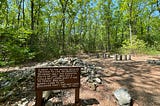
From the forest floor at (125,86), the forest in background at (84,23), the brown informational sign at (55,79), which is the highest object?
the forest in background at (84,23)

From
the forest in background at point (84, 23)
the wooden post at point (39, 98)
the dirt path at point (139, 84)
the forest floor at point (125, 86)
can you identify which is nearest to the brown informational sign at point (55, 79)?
the wooden post at point (39, 98)

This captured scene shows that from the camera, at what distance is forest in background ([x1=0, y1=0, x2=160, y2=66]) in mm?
20891

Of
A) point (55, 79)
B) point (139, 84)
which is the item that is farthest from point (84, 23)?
point (55, 79)

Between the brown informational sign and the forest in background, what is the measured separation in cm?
1107

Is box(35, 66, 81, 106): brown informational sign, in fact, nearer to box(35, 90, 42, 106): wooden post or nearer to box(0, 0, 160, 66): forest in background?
box(35, 90, 42, 106): wooden post

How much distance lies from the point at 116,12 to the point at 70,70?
29.9m

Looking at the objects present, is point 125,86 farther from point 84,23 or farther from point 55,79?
point 84,23

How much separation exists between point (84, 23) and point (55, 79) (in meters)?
29.6

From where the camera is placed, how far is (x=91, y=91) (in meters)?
6.61

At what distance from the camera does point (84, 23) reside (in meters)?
34.4

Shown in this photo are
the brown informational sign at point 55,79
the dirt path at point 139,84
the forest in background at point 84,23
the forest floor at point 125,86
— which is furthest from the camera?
the forest in background at point 84,23

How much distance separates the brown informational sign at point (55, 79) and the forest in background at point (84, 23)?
11.1m

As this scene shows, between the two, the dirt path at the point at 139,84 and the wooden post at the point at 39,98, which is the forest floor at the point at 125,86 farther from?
the wooden post at the point at 39,98

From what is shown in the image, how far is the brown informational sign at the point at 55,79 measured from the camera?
5.39 m
